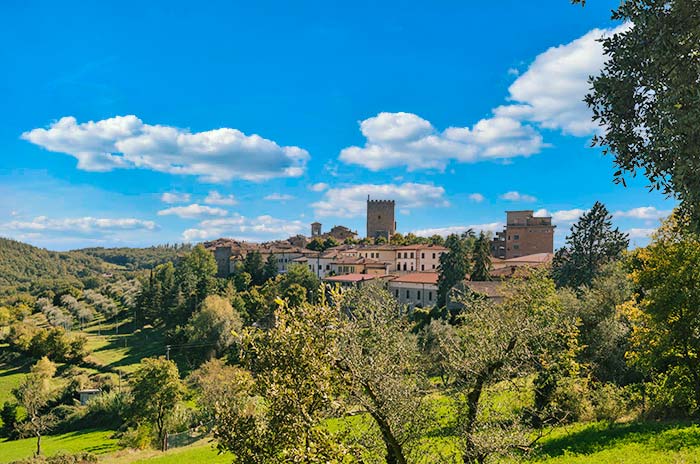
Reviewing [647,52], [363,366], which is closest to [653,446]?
[363,366]

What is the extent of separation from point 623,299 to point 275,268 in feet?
289

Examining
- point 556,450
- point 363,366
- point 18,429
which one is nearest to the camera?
point 363,366

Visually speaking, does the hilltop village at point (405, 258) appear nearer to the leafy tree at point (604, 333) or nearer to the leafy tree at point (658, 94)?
the leafy tree at point (604, 333)

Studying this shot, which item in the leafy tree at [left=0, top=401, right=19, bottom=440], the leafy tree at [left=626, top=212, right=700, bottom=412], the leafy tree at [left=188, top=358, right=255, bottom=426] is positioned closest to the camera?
the leafy tree at [left=188, top=358, right=255, bottom=426]

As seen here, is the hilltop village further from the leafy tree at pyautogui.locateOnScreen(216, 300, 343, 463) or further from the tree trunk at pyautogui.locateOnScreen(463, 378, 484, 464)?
the leafy tree at pyautogui.locateOnScreen(216, 300, 343, 463)

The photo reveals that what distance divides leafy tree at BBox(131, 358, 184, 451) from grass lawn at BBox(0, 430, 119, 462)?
5779mm

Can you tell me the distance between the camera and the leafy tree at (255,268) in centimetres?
10844

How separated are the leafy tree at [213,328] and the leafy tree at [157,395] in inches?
1311

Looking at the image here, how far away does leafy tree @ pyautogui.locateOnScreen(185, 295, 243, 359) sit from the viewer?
251ft

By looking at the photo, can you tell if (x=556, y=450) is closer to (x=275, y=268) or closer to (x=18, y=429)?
(x=18, y=429)

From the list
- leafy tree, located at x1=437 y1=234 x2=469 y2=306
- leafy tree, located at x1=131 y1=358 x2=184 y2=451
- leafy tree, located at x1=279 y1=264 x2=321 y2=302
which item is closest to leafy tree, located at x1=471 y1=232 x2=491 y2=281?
leafy tree, located at x1=437 y1=234 x2=469 y2=306

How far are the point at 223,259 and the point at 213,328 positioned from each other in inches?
2568

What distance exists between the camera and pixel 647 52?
941cm

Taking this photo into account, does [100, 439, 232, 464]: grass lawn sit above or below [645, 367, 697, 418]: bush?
below
